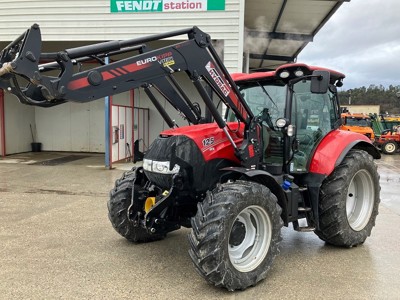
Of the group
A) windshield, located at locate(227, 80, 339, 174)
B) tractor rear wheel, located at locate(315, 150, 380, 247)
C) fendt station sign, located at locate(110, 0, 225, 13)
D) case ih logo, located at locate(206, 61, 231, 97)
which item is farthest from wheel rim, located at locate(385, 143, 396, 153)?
case ih logo, located at locate(206, 61, 231, 97)

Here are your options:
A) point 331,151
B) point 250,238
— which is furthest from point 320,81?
point 250,238

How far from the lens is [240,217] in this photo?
3771 millimetres

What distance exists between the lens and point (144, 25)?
35.5 feet

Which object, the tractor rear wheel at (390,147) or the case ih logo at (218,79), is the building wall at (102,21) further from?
the tractor rear wheel at (390,147)

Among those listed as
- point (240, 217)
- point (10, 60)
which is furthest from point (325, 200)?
point (10, 60)

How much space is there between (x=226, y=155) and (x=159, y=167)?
0.71 meters

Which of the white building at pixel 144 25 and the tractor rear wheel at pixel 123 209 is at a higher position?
the white building at pixel 144 25

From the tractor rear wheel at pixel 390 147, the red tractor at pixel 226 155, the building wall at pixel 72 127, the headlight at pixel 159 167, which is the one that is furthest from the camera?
the tractor rear wheel at pixel 390 147

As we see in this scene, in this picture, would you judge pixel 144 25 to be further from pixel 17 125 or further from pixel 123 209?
pixel 17 125

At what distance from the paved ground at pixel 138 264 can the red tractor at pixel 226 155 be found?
0.77 feet

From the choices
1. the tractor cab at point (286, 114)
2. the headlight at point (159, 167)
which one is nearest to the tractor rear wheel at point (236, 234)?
the headlight at point (159, 167)

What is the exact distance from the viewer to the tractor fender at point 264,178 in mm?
3751

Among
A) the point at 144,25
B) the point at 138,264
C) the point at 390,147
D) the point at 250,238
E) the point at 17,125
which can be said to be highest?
the point at 144,25

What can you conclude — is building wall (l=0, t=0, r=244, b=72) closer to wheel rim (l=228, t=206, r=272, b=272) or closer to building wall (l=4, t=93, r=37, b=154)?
building wall (l=4, t=93, r=37, b=154)
